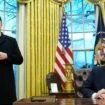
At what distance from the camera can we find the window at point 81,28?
5898mm

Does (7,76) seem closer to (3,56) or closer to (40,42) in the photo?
(3,56)

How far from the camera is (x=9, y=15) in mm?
5879

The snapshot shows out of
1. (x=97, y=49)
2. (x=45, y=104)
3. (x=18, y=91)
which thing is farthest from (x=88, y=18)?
(x=45, y=104)

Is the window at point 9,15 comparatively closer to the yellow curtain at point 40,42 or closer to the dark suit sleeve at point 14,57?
the yellow curtain at point 40,42

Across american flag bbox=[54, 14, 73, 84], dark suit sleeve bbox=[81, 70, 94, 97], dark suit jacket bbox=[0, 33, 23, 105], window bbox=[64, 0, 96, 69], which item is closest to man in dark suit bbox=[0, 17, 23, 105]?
dark suit jacket bbox=[0, 33, 23, 105]

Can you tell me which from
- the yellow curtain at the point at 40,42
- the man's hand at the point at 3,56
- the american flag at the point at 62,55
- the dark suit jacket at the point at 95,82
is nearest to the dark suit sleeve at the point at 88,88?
the dark suit jacket at the point at 95,82

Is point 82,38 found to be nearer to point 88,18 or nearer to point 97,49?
point 88,18

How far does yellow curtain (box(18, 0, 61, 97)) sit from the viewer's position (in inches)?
214

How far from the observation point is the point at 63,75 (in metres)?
5.26

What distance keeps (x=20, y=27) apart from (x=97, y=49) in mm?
1640

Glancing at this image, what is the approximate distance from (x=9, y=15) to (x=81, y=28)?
5.17 ft

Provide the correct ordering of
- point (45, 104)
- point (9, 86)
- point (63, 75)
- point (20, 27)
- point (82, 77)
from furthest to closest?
1. point (20, 27)
2. point (63, 75)
3. point (82, 77)
4. point (9, 86)
5. point (45, 104)

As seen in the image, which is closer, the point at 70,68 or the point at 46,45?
the point at 70,68

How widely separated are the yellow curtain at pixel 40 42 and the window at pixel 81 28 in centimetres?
48
